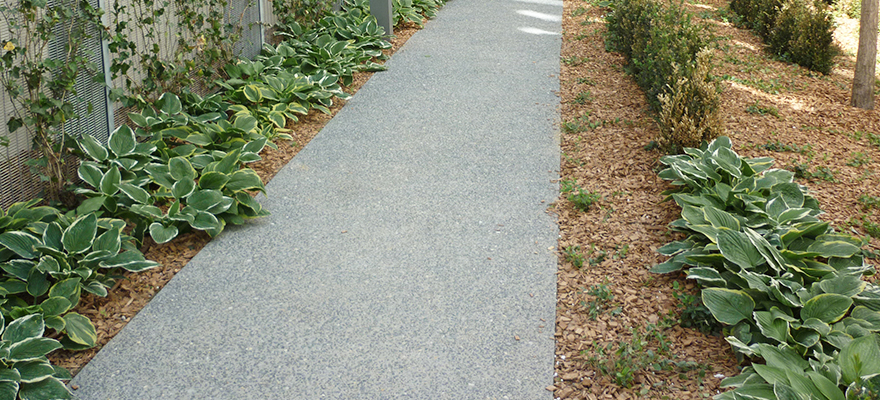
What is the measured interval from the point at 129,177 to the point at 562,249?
2.84m

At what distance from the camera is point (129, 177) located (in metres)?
4.41

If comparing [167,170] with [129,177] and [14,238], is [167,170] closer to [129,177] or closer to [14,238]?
[129,177]

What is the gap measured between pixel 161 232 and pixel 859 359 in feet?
11.6

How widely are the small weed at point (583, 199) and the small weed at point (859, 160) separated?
2.40 m

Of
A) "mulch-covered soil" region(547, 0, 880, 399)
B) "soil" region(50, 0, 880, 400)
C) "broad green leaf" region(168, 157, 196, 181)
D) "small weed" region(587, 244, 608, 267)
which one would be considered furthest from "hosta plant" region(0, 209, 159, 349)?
"small weed" region(587, 244, 608, 267)

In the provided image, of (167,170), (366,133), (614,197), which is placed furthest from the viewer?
(366,133)

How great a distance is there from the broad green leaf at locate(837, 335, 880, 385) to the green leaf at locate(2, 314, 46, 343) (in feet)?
11.1

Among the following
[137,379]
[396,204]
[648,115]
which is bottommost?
[137,379]

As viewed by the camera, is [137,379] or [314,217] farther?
[314,217]

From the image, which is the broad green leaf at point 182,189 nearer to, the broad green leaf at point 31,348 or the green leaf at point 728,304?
the broad green leaf at point 31,348

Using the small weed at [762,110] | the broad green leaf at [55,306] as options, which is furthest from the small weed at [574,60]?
the broad green leaf at [55,306]

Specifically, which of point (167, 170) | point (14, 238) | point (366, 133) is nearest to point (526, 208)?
point (366, 133)

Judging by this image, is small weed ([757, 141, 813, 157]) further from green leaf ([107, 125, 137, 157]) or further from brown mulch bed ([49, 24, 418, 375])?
green leaf ([107, 125, 137, 157])

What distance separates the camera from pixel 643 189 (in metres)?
4.90
